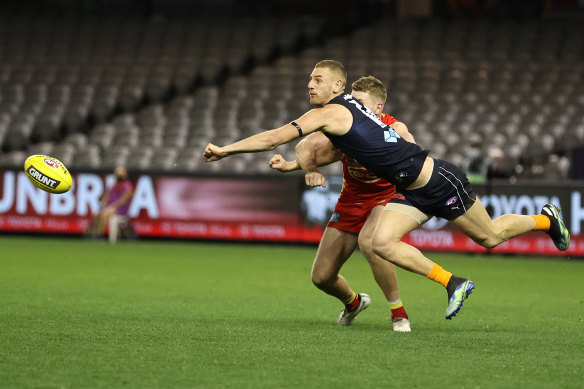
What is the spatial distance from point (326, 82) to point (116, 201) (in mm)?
12556

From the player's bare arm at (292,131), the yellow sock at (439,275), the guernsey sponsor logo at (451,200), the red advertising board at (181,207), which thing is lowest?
the red advertising board at (181,207)

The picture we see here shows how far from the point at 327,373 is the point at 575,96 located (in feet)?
64.2

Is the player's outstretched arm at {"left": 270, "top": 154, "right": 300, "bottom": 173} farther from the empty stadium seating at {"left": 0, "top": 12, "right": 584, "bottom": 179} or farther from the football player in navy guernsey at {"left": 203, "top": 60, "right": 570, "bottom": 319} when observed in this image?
the empty stadium seating at {"left": 0, "top": 12, "right": 584, "bottom": 179}

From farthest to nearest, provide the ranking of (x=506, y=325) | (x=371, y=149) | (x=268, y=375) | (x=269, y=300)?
(x=269, y=300), (x=506, y=325), (x=371, y=149), (x=268, y=375)

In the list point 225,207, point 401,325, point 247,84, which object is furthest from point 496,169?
point 401,325

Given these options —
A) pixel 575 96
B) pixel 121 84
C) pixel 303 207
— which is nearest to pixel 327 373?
pixel 303 207

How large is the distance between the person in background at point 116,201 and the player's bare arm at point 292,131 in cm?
1273

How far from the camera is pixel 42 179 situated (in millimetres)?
8852

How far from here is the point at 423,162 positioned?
7.98 meters

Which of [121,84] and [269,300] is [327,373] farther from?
[121,84]

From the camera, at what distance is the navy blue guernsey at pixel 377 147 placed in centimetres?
772

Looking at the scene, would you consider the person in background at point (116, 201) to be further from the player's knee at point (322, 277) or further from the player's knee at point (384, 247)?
the player's knee at point (384, 247)

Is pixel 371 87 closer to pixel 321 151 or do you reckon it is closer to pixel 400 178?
pixel 321 151

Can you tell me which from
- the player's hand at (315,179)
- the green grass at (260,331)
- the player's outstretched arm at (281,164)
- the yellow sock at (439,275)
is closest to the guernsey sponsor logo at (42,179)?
the green grass at (260,331)
